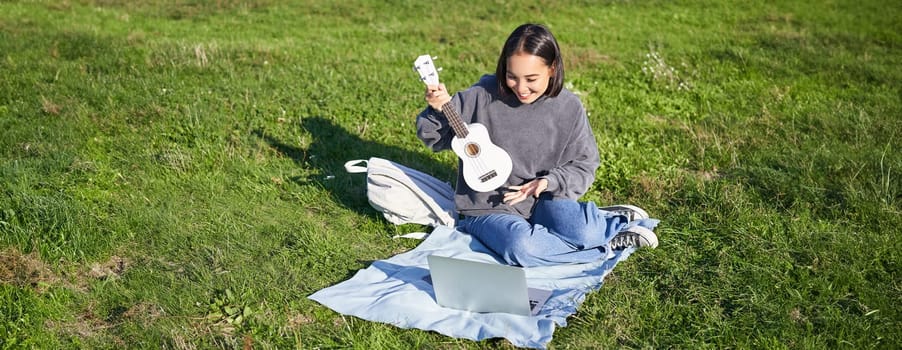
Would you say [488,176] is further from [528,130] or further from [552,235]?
[552,235]

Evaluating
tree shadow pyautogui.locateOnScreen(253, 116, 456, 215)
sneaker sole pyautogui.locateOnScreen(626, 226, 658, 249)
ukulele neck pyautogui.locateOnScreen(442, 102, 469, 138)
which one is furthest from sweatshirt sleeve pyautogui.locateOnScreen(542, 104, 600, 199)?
tree shadow pyautogui.locateOnScreen(253, 116, 456, 215)

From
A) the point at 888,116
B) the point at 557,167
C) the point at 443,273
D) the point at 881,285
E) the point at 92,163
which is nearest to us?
the point at 443,273

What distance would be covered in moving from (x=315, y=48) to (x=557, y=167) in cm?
548

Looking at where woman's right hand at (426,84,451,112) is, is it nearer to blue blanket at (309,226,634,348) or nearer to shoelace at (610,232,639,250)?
blue blanket at (309,226,634,348)

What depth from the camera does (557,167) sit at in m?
5.00

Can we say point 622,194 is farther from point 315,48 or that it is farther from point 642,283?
point 315,48

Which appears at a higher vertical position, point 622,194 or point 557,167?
point 557,167

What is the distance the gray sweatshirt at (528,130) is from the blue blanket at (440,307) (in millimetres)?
454

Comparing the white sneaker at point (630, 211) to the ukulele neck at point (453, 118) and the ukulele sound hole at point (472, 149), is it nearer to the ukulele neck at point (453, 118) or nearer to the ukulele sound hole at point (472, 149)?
the ukulele sound hole at point (472, 149)

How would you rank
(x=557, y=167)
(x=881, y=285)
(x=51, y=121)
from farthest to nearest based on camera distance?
(x=51, y=121) < (x=557, y=167) < (x=881, y=285)

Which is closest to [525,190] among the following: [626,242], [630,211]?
[626,242]

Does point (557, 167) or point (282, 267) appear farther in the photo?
point (557, 167)

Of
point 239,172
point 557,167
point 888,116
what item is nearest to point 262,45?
point 239,172

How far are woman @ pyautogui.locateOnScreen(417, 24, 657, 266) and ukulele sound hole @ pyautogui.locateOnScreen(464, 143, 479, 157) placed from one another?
0.16 m
